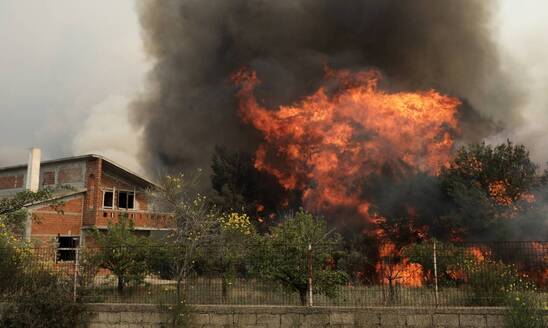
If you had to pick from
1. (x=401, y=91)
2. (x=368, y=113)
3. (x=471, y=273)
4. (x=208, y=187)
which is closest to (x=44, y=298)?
(x=471, y=273)

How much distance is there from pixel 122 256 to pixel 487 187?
19767mm

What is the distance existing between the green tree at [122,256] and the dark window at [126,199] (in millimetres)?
10957

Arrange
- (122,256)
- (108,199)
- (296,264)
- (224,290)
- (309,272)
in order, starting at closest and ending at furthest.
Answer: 1. (309,272)
2. (224,290)
3. (296,264)
4. (122,256)
5. (108,199)

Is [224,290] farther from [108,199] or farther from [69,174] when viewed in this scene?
[69,174]

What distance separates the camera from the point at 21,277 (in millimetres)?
11352

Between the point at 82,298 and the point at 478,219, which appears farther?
the point at 478,219

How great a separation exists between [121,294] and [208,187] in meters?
26.5

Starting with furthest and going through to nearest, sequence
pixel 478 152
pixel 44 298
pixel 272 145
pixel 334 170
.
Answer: pixel 272 145 → pixel 334 170 → pixel 478 152 → pixel 44 298

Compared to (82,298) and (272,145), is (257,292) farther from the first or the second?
(272,145)

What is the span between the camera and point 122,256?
1570cm

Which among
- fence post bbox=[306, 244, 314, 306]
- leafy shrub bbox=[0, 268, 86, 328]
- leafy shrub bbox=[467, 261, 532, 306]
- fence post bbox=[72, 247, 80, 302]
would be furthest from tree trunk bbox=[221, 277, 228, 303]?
leafy shrub bbox=[467, 261, 532, 306]

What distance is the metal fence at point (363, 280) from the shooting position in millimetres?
10086

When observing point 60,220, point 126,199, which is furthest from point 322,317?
point 126,199

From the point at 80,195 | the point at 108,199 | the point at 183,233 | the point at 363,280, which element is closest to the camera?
the point at 363,280
